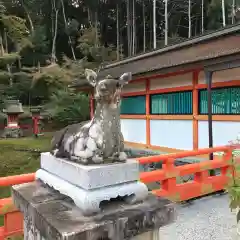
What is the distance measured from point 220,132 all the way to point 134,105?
3.60 m

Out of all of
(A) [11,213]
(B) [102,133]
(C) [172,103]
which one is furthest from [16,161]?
(B) [102,133]

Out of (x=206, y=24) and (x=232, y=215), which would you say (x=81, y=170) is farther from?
(x=206, y=24)

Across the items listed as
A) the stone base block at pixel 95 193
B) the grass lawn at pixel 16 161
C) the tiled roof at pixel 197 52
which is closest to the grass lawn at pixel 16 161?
A: the grass lawn at pixel 16 161

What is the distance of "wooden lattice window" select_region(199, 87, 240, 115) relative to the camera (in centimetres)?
690

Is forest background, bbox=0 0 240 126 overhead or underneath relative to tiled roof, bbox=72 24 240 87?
overhead

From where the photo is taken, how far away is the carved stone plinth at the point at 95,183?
1.60m

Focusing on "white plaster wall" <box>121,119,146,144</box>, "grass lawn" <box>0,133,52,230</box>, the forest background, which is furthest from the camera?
the forest background

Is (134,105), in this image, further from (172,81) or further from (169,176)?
(169,176)

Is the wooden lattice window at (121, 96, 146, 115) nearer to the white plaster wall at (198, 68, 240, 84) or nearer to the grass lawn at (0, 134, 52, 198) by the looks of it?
the white plaster wall at (198, 68, 240, 84)

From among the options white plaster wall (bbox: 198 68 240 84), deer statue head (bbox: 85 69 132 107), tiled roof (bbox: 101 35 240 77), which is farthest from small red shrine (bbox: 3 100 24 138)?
deer statue head (bbox: 85 69 132 107)

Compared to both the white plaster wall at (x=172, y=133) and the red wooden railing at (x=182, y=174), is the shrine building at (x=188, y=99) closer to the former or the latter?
the white plaster wall at (x=172, y=133)

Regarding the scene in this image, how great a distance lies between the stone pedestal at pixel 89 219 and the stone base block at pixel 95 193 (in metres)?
0.05

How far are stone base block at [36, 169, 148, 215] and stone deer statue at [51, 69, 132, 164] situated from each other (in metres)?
0.17

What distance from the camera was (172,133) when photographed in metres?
8.48
